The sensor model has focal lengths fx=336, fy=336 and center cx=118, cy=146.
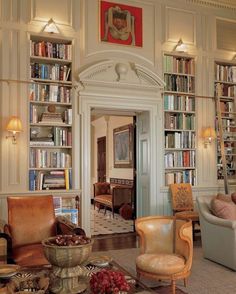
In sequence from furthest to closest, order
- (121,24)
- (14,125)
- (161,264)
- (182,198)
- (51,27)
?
(182,198) < (121,24) < (51,27) < (14,125) < (161,264)

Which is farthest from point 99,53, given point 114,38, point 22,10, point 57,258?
point 57,258

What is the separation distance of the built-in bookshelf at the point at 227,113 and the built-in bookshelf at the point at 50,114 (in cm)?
287

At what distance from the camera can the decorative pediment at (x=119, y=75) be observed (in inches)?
213

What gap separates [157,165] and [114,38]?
231cm

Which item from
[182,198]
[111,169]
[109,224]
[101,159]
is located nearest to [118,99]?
[182,198]

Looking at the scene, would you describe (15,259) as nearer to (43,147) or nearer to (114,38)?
(43,147)

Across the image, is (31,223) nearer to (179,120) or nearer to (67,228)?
(67,228)

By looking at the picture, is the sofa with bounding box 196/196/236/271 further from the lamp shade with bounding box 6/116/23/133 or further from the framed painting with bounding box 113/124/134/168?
the framed painting with bounding box 113/124/134/168

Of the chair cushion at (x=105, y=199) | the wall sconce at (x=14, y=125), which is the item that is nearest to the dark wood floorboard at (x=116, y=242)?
the wall sconce at (x=14, y=125)

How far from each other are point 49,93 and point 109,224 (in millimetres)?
3247

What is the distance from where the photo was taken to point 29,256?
3.30m

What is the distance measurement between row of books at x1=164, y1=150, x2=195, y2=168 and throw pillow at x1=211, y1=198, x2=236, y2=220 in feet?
5.74

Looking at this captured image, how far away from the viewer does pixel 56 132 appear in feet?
17.5

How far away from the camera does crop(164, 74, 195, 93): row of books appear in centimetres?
606
